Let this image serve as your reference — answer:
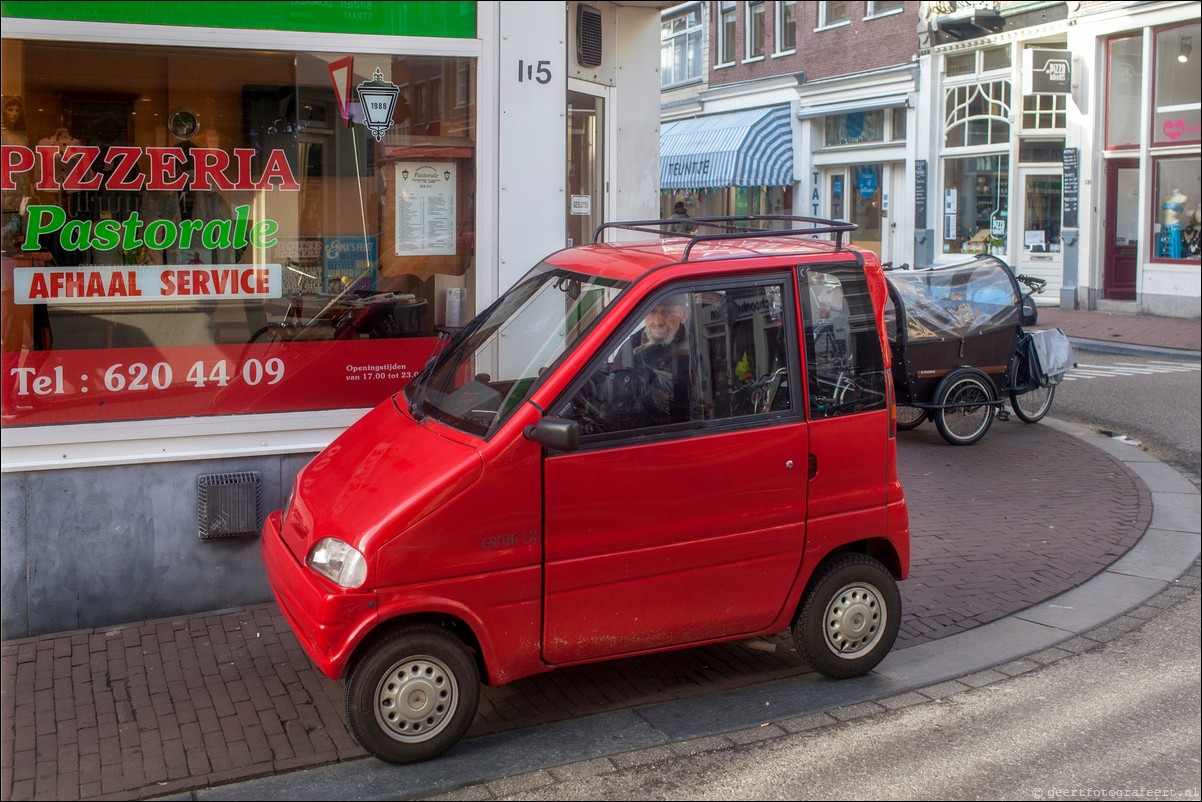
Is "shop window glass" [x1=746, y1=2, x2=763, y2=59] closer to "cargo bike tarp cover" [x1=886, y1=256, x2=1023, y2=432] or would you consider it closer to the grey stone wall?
"cargo bike tarp cover" [x1=886, y1=256, x2=1023, y2=432]

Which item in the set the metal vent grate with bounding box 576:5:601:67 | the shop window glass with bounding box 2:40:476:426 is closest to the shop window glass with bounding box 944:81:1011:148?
the metal vent grate with bounding box 576:5:601:67

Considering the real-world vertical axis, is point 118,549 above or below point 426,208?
below

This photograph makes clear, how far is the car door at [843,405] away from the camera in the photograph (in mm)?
4992

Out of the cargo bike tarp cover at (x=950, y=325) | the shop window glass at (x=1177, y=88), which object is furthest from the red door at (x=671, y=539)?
the shop window glass at (x=1177, y=88)

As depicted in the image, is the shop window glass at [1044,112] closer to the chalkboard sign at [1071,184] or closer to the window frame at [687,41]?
the chalkboard sign at [1071,184]

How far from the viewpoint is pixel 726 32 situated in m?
34.2

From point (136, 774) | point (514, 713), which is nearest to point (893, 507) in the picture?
point (514, 713)

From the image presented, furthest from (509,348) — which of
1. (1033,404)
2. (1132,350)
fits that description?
(1132,350)

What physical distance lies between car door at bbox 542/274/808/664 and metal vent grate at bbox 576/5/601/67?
476 cm

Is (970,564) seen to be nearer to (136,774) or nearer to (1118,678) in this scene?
(1118,678)

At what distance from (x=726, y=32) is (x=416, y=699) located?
106 ft

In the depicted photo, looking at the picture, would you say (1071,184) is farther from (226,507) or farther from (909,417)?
(226,507)

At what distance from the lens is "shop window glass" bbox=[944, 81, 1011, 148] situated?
968 inches

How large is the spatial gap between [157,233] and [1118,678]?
5.32 m
